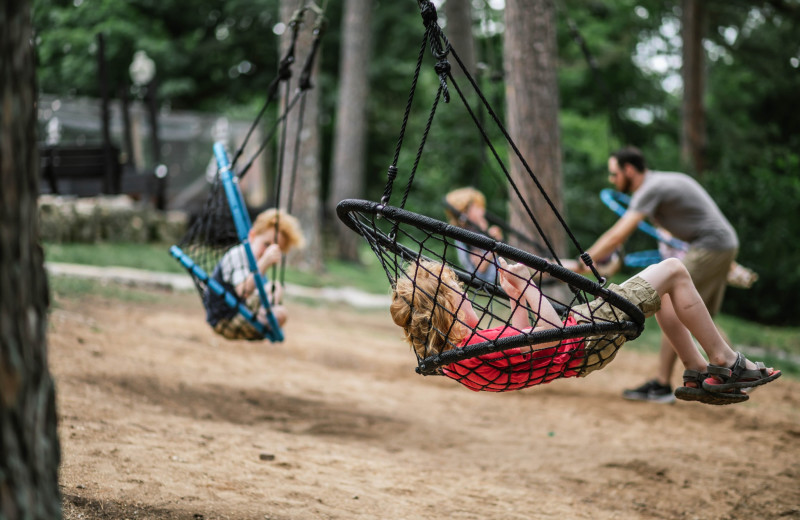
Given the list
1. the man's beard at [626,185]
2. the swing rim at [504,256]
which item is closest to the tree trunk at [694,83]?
the man's beard at [626,185]

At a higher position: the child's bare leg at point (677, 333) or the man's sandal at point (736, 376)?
the child's bare leg at point (677, 333)

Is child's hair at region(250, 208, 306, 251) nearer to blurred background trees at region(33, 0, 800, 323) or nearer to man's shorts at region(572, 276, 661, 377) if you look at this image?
man's shorts at region(572, 276, 661, 377)

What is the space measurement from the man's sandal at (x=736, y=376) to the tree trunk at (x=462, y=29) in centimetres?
1247

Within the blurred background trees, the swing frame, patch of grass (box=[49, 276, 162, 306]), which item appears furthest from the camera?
the blurred background trees

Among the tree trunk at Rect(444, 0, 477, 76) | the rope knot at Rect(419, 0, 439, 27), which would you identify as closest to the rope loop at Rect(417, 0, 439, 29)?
the rope knot at Rect(419, 0, 439, 27)

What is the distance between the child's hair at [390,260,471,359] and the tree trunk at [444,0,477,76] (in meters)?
12.4

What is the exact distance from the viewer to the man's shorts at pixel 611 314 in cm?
265

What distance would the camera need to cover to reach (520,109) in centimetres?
604

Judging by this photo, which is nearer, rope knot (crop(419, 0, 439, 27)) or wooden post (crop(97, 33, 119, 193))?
rope knot (crop(419, 0, 439, 27))

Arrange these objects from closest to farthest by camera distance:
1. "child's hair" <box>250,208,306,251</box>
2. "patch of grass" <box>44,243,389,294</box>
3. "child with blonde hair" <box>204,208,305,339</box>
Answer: "child with blonde hair" <box>204,208,305,339</box>, "child's hair" <box>250,208,306,251</box>, "patch of grass" <box>44,243,389,294</box>

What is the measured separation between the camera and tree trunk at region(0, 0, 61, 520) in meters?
1.39

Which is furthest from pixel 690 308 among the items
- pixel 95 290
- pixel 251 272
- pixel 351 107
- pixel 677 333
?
pixel 351 107

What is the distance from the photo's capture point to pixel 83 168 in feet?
32.8

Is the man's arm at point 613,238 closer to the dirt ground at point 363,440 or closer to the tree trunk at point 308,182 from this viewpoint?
the dirt ground at point 363,440
